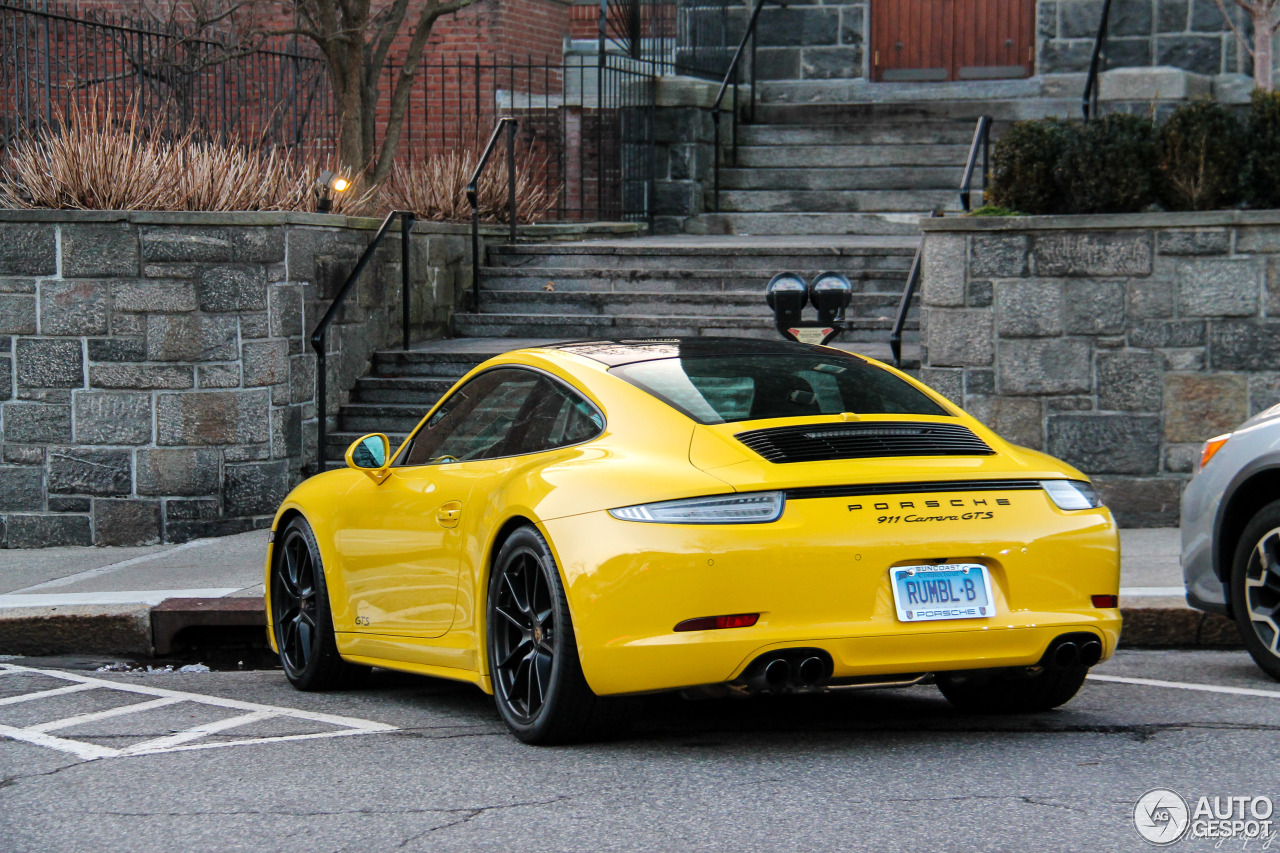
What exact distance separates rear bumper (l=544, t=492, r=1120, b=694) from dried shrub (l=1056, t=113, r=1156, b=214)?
5.86 m

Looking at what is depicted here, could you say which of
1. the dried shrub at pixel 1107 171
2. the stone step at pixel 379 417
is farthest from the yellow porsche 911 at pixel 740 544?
the stone step at pixel 379 417

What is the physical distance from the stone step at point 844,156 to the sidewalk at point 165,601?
7680mm

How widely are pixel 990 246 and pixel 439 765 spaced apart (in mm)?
6305

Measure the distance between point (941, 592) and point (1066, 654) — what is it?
0.52 metres

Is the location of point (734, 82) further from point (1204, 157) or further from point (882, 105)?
point (1204, 157)

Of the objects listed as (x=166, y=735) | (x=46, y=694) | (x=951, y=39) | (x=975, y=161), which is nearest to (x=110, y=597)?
(x=46, y=694)

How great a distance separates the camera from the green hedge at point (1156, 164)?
10586 mm

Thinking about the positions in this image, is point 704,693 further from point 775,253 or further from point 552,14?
point 552,14

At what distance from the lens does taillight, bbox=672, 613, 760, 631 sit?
5.07m

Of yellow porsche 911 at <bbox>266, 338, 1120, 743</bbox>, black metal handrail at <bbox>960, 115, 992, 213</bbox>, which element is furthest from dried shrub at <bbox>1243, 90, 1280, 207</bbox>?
yellow porsche 911 at <bbox>266, 338, 1120, 743</bbox>

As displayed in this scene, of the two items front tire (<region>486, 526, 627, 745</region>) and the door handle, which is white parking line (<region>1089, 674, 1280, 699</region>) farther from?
the door handle

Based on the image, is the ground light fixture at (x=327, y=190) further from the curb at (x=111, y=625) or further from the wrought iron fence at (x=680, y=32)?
the wrought iron fence at (x=680, y=32)

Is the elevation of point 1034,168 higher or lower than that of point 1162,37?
lower

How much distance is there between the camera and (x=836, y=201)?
55.9 ft
